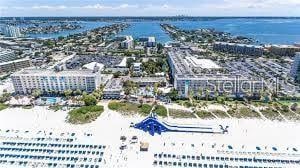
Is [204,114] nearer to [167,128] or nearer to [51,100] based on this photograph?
[167,128]

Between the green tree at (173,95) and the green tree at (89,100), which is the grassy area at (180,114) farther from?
the green tree at (89,100)

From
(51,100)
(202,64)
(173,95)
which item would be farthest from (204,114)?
(202,64)

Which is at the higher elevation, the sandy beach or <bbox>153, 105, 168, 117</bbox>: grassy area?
<bbox>153, 105, 168, 117</bbox>: grassy area

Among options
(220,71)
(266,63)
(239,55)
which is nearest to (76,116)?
(220,71)

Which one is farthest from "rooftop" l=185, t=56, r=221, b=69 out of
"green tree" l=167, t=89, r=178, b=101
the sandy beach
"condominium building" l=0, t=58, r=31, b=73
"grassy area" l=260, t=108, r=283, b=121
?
"condominium building" l=0, t=58, r=31, b=73

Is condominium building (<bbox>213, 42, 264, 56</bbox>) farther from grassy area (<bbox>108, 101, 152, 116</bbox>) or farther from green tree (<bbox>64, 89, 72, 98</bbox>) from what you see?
green tree (<bbox>64, 89, 72, 98</bbox>)

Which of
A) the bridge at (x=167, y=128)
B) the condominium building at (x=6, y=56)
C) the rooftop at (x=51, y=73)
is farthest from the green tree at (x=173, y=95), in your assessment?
the condominium building at (x=6, y=56)
